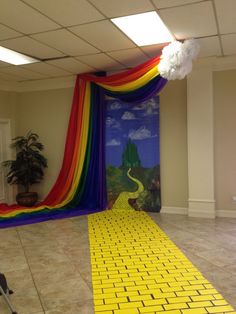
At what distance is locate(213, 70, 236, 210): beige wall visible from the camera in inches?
206

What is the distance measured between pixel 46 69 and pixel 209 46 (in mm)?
2838

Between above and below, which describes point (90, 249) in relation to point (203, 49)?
below

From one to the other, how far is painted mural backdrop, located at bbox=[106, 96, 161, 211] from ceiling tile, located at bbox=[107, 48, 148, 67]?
80 centimetres

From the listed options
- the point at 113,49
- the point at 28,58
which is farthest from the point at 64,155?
the point at 113,49

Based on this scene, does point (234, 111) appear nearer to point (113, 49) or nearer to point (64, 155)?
point (113, 49)

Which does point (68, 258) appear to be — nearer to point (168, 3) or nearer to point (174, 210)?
point (174, 210)

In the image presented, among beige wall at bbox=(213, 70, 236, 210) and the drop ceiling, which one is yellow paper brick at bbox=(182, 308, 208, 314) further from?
beige wall at bbox=(213, 70, 236, 210)

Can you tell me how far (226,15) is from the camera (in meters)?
3.46

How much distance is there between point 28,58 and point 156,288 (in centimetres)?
395

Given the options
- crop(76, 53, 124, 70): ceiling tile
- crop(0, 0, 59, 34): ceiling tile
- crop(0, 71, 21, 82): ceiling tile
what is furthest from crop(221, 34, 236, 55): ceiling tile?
crop(0, 71, 21, 82): ceiling tile

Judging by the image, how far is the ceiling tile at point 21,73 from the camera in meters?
5.66

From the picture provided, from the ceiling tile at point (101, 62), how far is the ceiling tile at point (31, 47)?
46 cm

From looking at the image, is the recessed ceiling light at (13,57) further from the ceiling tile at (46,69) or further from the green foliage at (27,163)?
the green foliage at (27,163)

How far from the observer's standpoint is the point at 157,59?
4.33 metres
